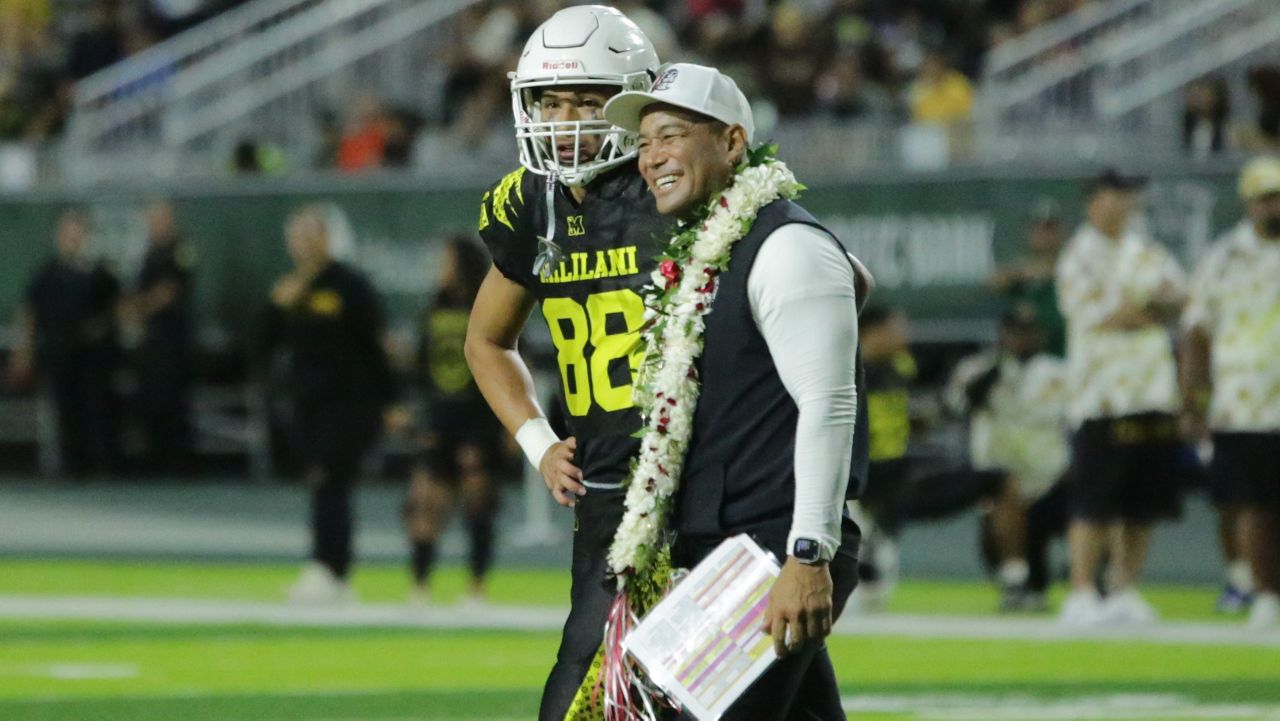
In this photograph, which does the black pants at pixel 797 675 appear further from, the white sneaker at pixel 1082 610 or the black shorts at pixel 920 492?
the black shorts at pixel 920 492

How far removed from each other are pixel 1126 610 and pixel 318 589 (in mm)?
4583

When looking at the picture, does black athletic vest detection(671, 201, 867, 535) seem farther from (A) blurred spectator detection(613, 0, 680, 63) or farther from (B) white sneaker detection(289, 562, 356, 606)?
(A) blurred spectator detection(613, 0, 680, 63)

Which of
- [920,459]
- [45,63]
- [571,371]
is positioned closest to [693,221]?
[571,371]

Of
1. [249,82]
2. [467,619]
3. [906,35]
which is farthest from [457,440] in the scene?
[249,82]

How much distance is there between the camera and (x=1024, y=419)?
13195mm

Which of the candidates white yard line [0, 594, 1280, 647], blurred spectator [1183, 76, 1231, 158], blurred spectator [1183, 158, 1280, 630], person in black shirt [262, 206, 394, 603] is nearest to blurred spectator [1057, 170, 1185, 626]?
blurred spectator [1183, 158, 1280, 630]

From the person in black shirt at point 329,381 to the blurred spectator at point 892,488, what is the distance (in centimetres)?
296

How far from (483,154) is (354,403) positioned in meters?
6.71

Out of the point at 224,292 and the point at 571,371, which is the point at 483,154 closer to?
the point at 224,292

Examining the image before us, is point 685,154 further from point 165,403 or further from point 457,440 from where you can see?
point 165,403

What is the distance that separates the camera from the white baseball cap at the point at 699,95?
505cm

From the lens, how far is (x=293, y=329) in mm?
13633

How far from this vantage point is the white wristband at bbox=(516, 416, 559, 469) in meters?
5.95

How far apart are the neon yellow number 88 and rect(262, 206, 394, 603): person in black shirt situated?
7.70 meters
